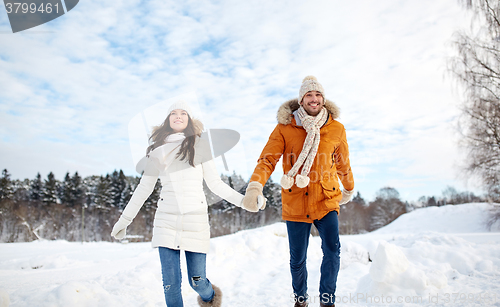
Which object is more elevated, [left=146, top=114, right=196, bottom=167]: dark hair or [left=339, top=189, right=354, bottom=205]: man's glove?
[left=146, top=114, right=196, bottom=167]: dark hair

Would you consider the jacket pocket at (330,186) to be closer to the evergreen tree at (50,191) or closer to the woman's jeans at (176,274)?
the woman's jeans at (176,274)

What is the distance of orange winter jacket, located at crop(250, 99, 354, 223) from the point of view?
2895 millimetres

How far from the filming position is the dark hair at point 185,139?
2.98 meters

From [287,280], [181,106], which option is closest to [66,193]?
[287,280]

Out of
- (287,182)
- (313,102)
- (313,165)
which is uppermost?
(313,102)

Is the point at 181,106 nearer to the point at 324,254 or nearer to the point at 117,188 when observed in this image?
the point at 324,254

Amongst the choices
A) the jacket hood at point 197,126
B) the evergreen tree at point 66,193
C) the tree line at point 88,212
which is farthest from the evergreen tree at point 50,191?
the jacket hood at point 197,126

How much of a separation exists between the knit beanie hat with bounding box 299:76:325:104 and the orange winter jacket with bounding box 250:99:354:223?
0.14 metres

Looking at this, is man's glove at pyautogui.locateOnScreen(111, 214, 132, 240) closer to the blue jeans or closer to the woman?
the woman

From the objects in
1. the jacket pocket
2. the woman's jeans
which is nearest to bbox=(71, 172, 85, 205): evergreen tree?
the woman's jeans

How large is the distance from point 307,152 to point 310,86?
0.77 metres

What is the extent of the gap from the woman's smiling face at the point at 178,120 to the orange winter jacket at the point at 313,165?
91cm

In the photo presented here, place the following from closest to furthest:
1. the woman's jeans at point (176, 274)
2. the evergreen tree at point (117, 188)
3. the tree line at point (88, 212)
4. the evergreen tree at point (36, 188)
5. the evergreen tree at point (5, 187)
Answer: the woman's jeans at point (176, 274)
the evergreen tree at point (117, 188)
the tree line at point (88, 212)
the evergreen tree at point (5, 187)
the evergreen tree at point (36, 188)

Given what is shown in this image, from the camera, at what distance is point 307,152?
3.00m
